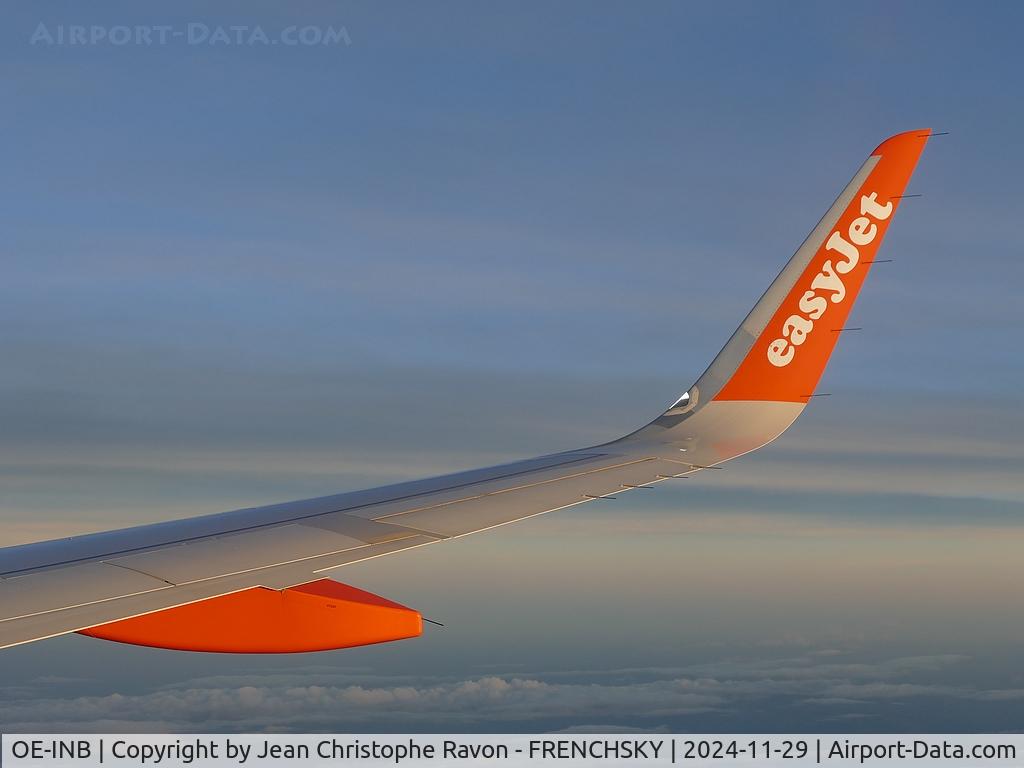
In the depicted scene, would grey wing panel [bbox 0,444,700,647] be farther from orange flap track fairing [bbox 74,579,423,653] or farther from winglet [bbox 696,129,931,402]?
winglet [bbox 696,129,931,402]

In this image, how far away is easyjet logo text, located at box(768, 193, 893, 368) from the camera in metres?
11.7

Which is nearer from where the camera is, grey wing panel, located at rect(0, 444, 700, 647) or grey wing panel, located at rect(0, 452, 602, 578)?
grey wing panel, located at rect(0, 444, 700, 647)

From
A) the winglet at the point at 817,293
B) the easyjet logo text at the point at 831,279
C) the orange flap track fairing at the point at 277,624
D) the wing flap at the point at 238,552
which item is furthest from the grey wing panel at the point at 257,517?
the easyjet logo text at the point at 831,279

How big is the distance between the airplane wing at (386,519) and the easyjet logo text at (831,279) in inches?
0.6

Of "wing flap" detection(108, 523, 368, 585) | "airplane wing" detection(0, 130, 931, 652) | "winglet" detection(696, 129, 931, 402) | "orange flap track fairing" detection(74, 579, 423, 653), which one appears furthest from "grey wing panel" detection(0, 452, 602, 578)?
"winglet" detection(696, 129, 931, 402)

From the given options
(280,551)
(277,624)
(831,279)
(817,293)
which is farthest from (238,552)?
(831,279)

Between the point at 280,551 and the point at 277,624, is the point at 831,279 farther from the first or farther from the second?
the point at 277,624

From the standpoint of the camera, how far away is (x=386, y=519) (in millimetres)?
9422

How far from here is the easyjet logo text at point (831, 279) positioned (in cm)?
1166

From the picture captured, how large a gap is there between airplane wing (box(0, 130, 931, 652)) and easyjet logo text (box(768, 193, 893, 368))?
0.01 metres

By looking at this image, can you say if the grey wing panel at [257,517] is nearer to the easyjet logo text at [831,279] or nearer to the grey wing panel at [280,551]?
the grey wing panel at [280,551]

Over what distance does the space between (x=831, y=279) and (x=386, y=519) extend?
20.5 ft
